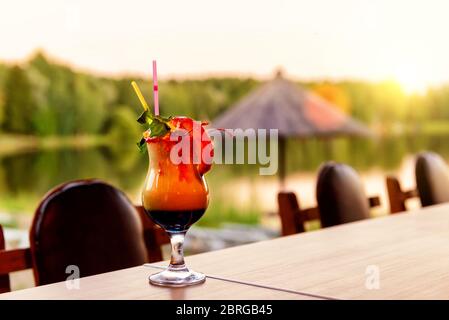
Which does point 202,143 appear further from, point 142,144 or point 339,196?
point 339,196

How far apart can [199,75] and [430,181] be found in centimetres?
444

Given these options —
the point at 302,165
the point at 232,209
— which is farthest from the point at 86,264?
the point at 302,165

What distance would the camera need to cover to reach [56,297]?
4.04 feet

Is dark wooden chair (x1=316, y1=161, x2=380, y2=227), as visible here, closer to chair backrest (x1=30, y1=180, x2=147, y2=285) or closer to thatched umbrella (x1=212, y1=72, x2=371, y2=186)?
chair backrest (x1=30, y1=180, x2=147, y2=285)

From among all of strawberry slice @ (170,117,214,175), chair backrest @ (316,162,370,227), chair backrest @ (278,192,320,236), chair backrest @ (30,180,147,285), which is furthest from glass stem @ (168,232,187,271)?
chair backrest @ (316,162,370,227)

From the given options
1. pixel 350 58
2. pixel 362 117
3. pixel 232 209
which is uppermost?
pixel 350 58

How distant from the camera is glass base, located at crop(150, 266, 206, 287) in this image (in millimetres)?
1297

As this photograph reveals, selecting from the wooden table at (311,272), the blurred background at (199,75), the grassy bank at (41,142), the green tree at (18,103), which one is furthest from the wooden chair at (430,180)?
the green tree at (18,103)

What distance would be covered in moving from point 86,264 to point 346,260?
540 mm

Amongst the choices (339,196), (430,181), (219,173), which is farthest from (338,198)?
(219,173)

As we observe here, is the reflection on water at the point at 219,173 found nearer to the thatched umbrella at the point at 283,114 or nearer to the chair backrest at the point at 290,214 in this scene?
the thatched umbrella at the point at 283,114

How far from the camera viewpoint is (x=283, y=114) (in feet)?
19.0

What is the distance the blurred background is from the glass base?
16.6ft
